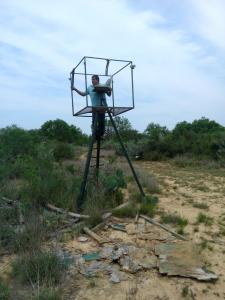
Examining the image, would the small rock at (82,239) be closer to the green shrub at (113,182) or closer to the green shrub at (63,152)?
the green shrub at (113,182)

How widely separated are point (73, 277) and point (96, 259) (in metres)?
0.53

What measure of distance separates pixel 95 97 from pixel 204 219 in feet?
9.05

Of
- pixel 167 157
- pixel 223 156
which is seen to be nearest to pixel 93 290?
pixel 223 156

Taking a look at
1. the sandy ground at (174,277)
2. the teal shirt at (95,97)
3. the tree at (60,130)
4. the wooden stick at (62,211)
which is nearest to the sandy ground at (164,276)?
the sandy ground at (174,277)

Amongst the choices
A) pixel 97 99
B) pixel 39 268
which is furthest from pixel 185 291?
pixel 97 99

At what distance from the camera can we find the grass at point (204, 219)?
20.6ft

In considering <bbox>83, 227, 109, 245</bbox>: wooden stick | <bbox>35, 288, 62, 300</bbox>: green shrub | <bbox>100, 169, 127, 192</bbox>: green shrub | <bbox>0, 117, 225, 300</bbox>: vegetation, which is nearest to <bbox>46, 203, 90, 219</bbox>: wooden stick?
<bbox>0, 117, 225, 300</bbox>: vegetation

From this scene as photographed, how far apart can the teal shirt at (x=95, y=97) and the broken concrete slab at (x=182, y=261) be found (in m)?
2.72

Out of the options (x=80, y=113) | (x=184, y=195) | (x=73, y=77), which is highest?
(x=73, y=77)

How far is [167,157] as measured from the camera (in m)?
18.8

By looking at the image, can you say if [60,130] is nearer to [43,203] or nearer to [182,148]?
[182,148]

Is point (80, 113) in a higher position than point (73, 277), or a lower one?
higher

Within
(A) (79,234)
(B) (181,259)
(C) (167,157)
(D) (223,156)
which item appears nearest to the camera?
(B) (181,259)

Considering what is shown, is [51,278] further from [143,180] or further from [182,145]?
[182,145]
